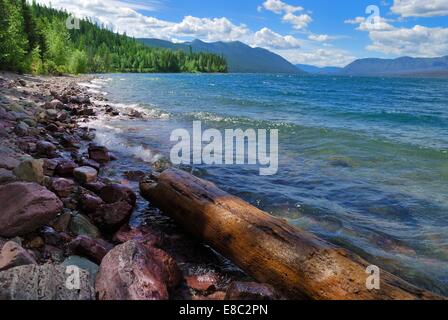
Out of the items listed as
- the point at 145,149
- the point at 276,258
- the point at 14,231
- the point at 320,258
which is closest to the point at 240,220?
the point at 276,258

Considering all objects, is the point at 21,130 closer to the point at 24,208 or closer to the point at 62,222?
the point at 62,222

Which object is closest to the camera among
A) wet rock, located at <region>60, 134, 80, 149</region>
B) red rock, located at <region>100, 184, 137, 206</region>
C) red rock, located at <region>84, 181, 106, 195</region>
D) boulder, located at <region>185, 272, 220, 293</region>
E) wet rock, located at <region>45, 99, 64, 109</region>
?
boulder, located at <region>185, 272, 220, 293</region>

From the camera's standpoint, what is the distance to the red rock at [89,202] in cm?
663

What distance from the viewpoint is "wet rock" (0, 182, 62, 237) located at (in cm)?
511

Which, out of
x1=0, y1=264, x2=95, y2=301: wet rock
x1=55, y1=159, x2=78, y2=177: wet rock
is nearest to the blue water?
x1=55, y1=159, x2=78, y2=177: wet rock

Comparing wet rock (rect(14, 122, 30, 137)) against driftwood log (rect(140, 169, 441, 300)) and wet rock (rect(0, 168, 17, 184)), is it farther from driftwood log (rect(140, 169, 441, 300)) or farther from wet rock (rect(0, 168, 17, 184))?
driftwood log (rect(140, 169, 441, 300))

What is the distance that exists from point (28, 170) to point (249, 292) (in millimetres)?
4739

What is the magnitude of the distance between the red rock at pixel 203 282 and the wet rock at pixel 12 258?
2.03 m

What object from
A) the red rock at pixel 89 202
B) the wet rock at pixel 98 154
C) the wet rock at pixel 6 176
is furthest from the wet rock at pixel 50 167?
the wet rock at pixel 98 154

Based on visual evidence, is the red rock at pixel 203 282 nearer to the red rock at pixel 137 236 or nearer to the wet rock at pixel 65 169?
the red rock at pixel 137 236

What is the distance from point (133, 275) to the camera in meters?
4.15

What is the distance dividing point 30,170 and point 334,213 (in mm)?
6156

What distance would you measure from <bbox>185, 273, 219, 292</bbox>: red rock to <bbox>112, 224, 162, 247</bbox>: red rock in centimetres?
106
